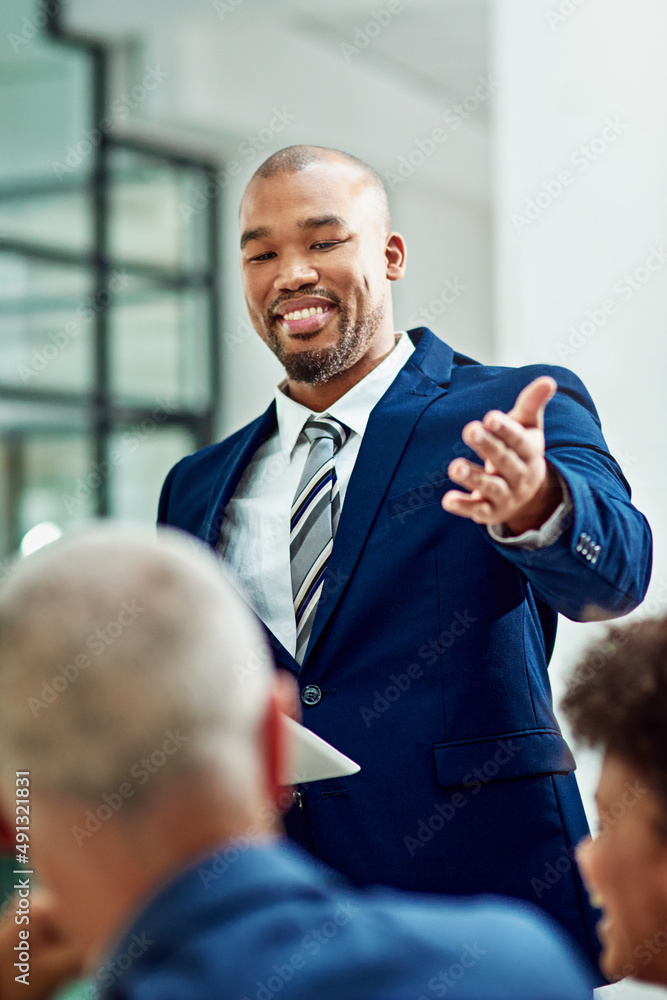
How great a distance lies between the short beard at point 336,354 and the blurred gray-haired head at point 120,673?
46.0 inches

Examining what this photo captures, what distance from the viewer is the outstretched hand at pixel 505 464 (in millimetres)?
1258

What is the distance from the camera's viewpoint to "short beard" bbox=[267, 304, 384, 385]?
1.85 metres

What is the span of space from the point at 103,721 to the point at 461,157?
797 cm

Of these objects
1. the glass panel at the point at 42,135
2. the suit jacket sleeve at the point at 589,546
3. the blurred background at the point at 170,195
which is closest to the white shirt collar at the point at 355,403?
the suit jacket sleeve at the point at 589,546

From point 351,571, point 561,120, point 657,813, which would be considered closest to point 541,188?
point 561,120

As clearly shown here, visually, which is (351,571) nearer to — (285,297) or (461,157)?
(285,297)

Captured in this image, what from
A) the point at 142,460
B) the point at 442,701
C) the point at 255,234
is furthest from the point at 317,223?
the point at 142,460

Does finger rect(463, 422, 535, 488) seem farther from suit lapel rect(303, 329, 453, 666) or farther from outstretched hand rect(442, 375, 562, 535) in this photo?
suit lapel rect(303, 329, 453, 666)

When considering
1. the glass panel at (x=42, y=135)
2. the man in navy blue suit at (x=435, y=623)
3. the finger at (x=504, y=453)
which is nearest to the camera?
the finger at (x=504, y=453)

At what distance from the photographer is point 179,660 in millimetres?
681

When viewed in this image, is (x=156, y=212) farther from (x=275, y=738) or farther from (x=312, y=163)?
(x=275, y=738)

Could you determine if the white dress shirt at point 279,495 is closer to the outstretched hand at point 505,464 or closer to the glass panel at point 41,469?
the outstretched hand at point 505,464

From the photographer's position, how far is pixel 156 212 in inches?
300

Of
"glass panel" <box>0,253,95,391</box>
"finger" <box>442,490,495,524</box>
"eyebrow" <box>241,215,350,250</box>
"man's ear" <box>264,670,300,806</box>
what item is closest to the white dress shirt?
"eyebrow" <box>241,215,350,250</box>
